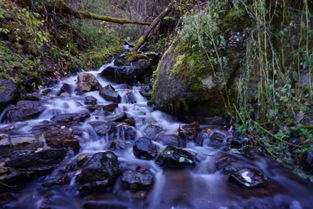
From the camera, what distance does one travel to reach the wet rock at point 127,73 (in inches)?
287

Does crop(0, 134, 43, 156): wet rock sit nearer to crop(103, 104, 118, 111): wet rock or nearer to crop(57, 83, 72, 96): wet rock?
crop(103, 104, 118, 111): wet rock

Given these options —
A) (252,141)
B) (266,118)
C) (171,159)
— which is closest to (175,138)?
(171,159)

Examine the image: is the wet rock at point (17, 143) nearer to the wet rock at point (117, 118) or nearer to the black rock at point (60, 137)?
the black rock at point (60, 137)


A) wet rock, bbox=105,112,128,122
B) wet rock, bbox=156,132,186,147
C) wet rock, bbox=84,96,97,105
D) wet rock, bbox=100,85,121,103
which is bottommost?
wet rock, bbox=156,132,186,147

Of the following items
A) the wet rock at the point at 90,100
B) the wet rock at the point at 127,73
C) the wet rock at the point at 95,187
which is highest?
the wet rock at the point at 127,73

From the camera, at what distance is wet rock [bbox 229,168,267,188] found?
8.85 ft

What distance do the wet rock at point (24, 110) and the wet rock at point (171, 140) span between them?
8.39 feet

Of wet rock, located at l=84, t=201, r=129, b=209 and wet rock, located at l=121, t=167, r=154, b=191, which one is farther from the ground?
wet rock, located at l=121, t=167, r=154, b=191

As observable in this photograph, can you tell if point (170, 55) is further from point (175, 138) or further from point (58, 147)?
point (58, 147)

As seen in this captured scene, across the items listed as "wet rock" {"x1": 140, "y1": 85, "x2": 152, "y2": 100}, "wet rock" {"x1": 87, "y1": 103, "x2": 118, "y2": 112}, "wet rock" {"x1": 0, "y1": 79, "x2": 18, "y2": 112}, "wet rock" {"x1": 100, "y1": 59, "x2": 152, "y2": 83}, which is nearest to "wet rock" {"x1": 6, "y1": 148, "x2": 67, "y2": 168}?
"wet rock" {"x1": 87, "y1": 103, "x2": 118, "y2": 112}

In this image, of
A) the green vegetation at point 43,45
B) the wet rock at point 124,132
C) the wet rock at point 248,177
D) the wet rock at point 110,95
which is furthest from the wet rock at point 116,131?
the green vegetation at point 43,45

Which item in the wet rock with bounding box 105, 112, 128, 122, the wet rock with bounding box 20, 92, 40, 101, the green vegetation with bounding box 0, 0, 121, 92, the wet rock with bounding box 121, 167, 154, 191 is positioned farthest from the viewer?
the green vegetation with bounding box 0, 0, 121, 92

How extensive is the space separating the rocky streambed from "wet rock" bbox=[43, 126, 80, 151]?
0.6 inches

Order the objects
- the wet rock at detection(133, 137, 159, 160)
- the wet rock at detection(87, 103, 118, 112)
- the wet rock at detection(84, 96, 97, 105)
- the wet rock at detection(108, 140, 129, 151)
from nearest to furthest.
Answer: the wet rock at detection(133, 137, 159, 160)
the wet rock at detection(108, 140, 129, 151)
the wet rock at detection(87, 103, 118, 112)
the wet rock at detection(84, 96, 97, 105)
